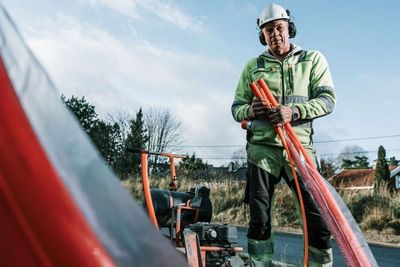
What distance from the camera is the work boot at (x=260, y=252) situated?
3.32m

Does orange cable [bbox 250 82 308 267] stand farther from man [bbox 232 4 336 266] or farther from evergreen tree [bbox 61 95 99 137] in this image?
evergreen tree [bbox 61 95 99 137]

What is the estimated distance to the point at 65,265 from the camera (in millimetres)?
719

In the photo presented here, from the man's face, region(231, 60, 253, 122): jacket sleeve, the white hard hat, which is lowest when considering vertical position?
region(231, 60, 253, 122): jacket sleeve

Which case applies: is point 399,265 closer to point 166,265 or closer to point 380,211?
point 380,211

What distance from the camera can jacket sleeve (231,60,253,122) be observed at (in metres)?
3.64

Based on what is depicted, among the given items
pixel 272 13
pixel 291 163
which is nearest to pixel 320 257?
pixel 291 163

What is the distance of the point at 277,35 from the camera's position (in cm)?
361

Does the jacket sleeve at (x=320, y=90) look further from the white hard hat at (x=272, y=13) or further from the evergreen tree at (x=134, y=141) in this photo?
the evergreen tree at (x=134, y=141)

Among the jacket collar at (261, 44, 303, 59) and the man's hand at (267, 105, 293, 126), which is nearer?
the man's hand at (267, 105, 293, 126)

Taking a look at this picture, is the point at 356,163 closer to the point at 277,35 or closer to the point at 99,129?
the point at 99,129

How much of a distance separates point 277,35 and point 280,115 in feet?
2.41

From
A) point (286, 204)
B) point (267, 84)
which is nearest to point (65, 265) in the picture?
point (267, 84)

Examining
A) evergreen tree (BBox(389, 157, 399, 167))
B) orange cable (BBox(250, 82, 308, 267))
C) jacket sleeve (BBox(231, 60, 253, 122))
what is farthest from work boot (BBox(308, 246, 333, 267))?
evergreen tree (BBox(389, 157, 399, 167))

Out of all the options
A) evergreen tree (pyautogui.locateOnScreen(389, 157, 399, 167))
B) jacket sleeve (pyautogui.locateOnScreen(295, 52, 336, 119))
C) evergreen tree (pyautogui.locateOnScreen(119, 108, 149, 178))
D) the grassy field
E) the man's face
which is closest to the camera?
jacket sleeve (pyautogui.locateOnScreen(295, 52, 336, 119))
